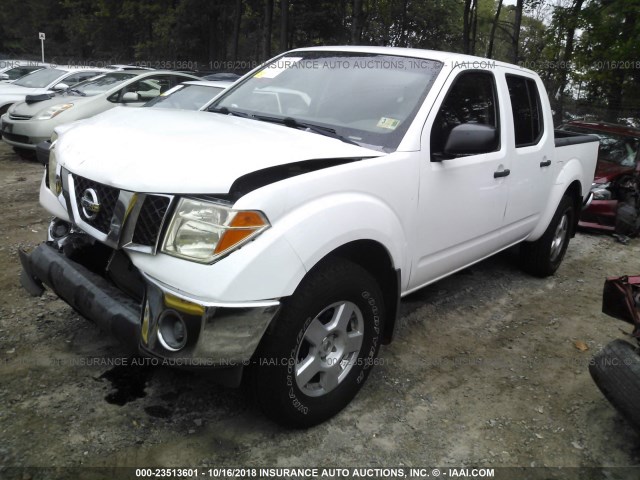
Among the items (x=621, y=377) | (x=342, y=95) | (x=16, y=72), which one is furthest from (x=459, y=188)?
(x=16, y=72)

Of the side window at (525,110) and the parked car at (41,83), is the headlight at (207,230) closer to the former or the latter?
the side window at (525,110)

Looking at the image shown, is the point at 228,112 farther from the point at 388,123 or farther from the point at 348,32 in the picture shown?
the point at 348,32

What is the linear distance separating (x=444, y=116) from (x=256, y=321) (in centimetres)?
186

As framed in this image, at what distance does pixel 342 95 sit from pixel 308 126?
1.24ft

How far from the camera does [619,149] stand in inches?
312

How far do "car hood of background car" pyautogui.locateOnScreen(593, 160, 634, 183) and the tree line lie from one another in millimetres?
7885

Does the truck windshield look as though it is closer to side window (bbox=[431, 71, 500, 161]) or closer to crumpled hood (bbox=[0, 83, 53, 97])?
side window (bbox=[431, 71, 500, 161])

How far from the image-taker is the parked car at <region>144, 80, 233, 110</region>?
24.9 feet

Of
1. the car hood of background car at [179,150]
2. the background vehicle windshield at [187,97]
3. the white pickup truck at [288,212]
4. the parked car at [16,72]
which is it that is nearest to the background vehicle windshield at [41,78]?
the parked car at [16,72]

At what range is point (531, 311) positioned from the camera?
14.7 ft

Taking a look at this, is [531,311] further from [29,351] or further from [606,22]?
[606,22]

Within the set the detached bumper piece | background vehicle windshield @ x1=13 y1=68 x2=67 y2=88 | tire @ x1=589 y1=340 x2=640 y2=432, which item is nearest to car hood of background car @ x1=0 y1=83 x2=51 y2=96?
background vehicle windshield @ x1=13 y1=68 x2=67 y2=88

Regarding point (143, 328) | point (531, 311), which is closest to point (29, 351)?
point (143, 328)

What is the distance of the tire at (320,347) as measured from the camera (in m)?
2.29
